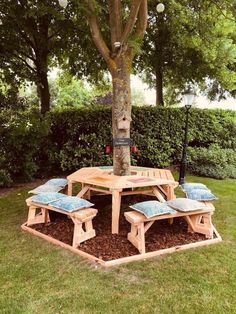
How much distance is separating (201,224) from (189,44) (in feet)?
20.4

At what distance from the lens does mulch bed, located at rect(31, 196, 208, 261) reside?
164 inches

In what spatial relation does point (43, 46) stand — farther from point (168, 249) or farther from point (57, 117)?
point (168, 249)

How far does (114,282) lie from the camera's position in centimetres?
344

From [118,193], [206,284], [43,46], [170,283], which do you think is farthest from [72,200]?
[43,46]

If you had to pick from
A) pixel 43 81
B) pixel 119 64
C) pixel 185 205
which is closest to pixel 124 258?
pixel 185 205

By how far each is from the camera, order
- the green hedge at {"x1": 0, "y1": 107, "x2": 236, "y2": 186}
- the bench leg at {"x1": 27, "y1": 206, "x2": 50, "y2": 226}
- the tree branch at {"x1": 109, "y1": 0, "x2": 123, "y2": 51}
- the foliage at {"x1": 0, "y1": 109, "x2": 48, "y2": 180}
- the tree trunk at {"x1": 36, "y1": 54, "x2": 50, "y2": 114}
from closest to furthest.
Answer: the bench leg at {"x1": 27, "y1": 206, "x2": 50, "y2": 226}, the tree branch at {"x1": 109, "y1": 0, "x2": 123, "y2": 51}, the foliage at {"x1": 0, "y1": 109, "x2": 48, "y2": 180}, the green hedge at {"x1": 0, "y1": 107, "x2": 236, "y2": 186}, the tree trunk at {"x1": 36, "y1": 54, "x2": 50, "y2": 114}

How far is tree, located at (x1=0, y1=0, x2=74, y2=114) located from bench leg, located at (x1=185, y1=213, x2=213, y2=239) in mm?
6377

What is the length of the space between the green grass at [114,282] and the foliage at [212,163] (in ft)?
16.8

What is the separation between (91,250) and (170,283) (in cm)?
116

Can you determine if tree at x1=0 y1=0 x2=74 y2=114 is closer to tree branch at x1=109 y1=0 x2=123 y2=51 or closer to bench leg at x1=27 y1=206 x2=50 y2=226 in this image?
tree branch at x1=109 y1=0 x2=123 y2=51

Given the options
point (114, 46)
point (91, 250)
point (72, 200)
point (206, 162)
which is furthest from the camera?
point (206, 162)

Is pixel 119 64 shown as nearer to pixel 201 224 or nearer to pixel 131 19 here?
pixel 131 19

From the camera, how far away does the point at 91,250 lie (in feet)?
13.7

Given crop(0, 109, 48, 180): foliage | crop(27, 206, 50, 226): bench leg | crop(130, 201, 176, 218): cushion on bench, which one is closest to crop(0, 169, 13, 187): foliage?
crop(0, 109, 48, 180): foliage
